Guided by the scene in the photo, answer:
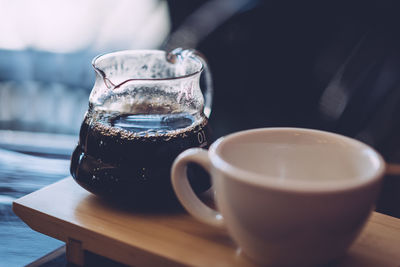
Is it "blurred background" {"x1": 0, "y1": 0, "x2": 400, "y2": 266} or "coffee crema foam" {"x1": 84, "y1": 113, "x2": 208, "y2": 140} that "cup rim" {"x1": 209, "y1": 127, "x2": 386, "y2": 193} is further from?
"blurred background" {"x1": 0, "y1": 0, "x2": 400, "y2": 266}

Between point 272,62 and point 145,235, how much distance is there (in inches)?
29.7

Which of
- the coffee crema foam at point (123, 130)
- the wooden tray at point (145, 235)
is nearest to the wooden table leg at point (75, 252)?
the wooden tray at point (145, 235)

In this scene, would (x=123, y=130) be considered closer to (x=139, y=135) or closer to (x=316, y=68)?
(x=139, y=135)

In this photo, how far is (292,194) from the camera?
15.9 inches

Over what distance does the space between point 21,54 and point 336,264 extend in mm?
1429

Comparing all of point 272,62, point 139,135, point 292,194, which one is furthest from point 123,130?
point 272,62

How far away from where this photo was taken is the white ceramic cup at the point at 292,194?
41cm

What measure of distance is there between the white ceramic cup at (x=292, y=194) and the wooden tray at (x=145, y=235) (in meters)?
0.03

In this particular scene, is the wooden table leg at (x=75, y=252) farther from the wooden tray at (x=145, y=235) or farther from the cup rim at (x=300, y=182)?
the cup rim at (x=300, y=182)

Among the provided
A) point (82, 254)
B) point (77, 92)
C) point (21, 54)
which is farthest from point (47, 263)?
point (21, 54)

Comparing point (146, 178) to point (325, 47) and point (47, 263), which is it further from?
point (325, 47)

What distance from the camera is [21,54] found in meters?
1.62

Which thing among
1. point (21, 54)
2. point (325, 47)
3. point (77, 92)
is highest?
point (325, 47)

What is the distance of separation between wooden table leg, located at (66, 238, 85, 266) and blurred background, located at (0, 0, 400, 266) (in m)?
0.22
